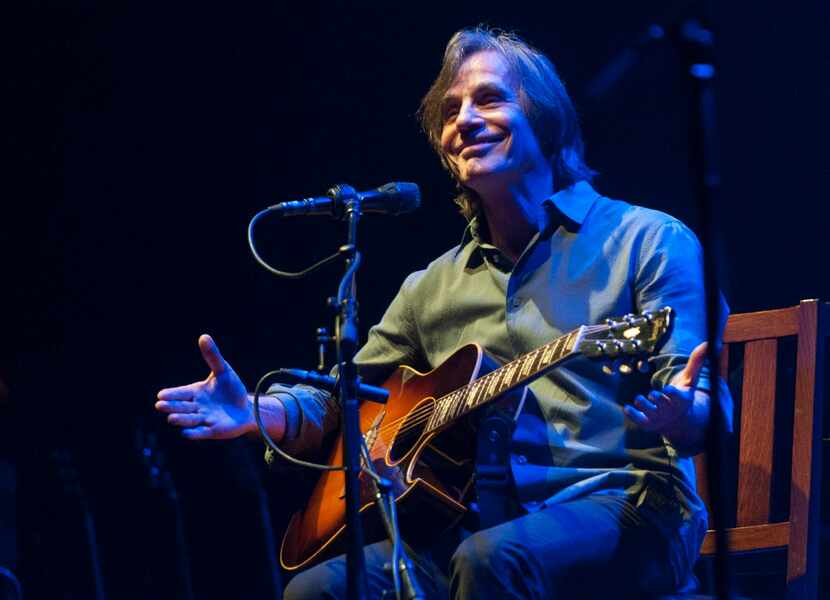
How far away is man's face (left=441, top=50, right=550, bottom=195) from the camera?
2.64m

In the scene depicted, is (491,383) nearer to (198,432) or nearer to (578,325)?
(578,325)

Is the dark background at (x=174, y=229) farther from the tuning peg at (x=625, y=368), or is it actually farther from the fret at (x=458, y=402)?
the tuning peg at (x=625, y=368)

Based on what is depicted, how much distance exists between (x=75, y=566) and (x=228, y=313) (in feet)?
4.95

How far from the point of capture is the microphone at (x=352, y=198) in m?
2.13

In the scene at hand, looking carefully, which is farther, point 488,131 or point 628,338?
point 488,131

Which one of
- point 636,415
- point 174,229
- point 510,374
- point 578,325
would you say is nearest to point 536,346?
point 578,325

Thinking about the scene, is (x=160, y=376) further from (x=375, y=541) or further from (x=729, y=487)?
(x=729, y=487)

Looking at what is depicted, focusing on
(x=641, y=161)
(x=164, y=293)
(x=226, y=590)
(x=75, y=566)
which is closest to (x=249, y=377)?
(x=164, y=293)

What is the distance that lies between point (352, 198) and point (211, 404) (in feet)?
2.30

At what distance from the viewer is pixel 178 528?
4.41 meters

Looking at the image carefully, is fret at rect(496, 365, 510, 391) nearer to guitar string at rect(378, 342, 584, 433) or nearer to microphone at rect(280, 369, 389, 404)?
guitar string at rect(378, 342, 584, 433)

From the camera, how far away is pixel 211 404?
244 centimetres

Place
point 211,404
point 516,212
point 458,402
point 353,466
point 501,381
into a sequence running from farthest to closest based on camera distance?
point 516,212 < point 211,404 < point 458,402 < point 501,381 < point 353,466

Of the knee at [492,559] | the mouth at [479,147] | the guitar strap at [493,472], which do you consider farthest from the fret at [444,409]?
the mouth at [479,147]
